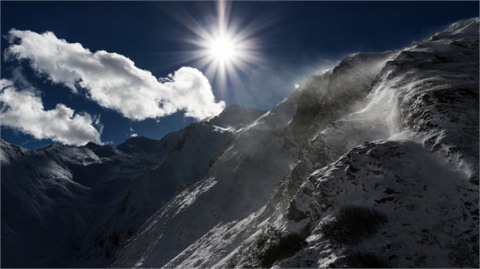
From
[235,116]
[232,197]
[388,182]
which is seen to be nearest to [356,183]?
[388,182]

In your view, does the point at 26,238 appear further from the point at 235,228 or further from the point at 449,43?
the point at 449,43

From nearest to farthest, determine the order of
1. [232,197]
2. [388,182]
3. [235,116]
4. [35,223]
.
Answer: [388,182], [232,197], [235,116], [35,223]

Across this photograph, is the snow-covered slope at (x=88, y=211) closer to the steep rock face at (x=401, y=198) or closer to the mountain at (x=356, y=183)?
the mountain at (x=356, y=183)

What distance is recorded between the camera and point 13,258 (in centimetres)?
15175

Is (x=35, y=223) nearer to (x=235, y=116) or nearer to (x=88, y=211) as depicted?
(x=88, y=211)

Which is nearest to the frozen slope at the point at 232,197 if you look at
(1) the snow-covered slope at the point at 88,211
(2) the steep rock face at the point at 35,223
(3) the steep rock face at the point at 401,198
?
(3) the steep rock face at the point at 401,198

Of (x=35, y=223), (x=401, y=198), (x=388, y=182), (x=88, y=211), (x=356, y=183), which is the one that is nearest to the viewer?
(x=401, y=198)

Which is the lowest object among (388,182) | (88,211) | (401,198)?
(401,198)

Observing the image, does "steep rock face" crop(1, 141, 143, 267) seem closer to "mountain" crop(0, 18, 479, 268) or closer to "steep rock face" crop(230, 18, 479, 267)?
"mountain" crop(0, 18, 479, 268)

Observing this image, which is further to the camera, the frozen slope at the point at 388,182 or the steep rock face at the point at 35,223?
the steep rock face at the point at 35,223

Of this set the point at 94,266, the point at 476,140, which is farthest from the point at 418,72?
the point at 94,266

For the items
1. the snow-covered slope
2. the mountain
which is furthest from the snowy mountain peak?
the mountain

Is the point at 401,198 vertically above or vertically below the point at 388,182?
below

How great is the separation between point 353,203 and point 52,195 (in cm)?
20439
